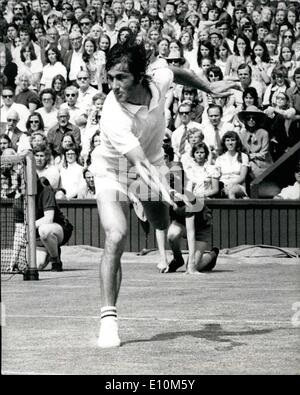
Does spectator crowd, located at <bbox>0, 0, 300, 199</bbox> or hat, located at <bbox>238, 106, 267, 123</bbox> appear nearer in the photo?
spectator crowd, located at <bbox>0, 0, 300, 199</bbox>

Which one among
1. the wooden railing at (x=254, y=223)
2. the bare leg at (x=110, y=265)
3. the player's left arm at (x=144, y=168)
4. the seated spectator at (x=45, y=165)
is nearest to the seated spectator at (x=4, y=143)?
the seated spectator at (x=45, y=165)

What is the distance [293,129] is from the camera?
1845cm

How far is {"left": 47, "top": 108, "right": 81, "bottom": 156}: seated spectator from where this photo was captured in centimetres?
1891

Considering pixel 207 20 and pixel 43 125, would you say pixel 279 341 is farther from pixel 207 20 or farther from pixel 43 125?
pixel 207 20

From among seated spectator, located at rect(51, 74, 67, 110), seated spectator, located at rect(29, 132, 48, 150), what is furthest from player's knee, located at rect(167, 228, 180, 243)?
seated spectator, located at rect(51, 74, 67, 110)

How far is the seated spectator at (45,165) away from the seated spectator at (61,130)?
0.61m

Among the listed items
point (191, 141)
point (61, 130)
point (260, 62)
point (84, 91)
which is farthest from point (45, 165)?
point (260, 62)

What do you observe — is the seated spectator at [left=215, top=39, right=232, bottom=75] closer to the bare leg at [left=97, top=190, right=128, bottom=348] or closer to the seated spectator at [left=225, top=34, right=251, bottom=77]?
the seated spectator at [left=225, top=34, right=251, bottom=77]

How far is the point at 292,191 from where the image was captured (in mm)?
17766

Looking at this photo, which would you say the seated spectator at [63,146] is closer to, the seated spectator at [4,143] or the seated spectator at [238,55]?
the seated spectator at [4,143]

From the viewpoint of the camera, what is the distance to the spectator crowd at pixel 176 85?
1777 cm

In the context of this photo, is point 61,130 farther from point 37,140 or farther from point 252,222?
point 252,222

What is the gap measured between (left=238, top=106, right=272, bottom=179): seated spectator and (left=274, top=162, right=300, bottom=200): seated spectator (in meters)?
0.46

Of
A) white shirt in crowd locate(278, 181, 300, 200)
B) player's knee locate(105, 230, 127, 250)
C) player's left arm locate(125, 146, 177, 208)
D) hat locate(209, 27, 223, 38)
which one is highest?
hat locate(209, 27, 223, 38)
